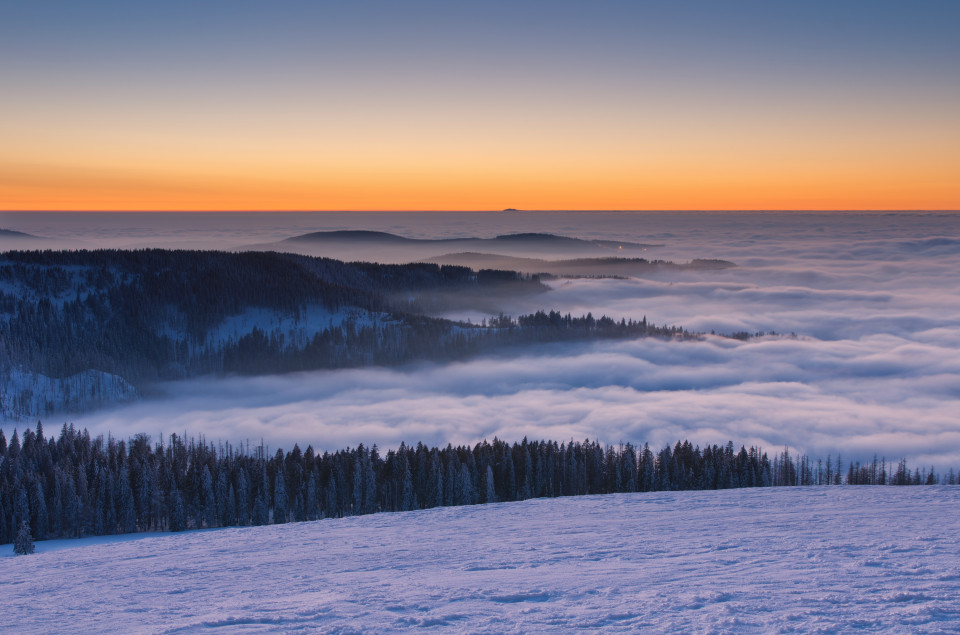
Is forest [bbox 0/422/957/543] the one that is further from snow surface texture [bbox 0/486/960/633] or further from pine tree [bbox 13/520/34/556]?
snow surface texture [bbox 0/486/960/633]

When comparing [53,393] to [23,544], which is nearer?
[23,544]

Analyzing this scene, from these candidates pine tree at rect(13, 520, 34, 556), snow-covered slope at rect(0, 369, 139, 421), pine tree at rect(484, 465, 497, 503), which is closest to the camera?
pine tree at rect(13, 520, 34, 556)

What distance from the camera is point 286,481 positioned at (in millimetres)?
90938

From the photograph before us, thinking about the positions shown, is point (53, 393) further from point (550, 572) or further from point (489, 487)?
point (550, 572)

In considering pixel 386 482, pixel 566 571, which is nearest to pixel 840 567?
pixel 566 571

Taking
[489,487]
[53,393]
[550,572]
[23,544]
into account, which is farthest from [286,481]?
[53,393]

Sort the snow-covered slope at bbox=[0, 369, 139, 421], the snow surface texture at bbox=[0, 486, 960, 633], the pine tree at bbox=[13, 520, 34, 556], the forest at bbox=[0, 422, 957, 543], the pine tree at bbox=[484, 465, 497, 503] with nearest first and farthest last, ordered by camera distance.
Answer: the snow surface texture at bbox=[0, 486, 960, 633], the pine tree at bbox=[13, 520, 34, 556], the forest at bbox=[0, 422, 957, 543], the pine tree at bbox=[484, 465, 497, 503], the snow-covered slope at bbox=[0, 369, 139, 421]

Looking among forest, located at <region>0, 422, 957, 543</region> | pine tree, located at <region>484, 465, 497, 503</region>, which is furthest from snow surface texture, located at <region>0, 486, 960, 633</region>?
pine tree, located at <region>484, 465, 497, 503</region>

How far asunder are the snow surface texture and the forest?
37325 mm

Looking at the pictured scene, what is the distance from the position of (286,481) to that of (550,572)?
237ft

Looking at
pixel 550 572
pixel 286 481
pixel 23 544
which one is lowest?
pixel 286 481

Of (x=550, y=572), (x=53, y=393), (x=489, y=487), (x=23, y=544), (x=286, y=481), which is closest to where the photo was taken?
(x=550, y=572)

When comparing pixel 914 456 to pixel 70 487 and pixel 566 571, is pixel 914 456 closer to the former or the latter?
pixel 566 571

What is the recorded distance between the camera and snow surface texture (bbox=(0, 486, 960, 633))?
64.5 ft
